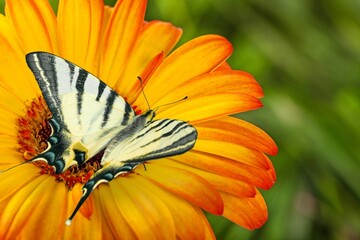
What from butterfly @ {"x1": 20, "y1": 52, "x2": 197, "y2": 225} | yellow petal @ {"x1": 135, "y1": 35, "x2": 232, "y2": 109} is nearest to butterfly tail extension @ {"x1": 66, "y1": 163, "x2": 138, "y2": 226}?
butterfly @ {"x1": 20, "y1": 52, "x2": 197, "y2": 225}

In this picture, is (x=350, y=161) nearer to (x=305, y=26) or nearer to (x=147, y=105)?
(x=305, y=26)

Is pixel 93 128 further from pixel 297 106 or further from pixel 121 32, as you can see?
pixel 297 106

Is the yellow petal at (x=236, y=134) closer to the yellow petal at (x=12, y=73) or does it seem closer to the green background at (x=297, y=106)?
the yellow petal at (x=12, y=73)

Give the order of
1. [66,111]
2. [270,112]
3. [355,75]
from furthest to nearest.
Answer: [355,75], [270,112], [66,111]

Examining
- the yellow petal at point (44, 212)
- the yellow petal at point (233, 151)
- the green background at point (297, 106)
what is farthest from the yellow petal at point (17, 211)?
the green background at point (297, 106)

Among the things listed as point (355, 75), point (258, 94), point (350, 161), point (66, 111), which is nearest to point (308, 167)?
point (350, 161)

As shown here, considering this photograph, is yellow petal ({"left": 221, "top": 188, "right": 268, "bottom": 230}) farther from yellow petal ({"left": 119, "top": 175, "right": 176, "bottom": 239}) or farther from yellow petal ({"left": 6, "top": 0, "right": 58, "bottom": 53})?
yellow petal ({"left": 6, "top": 0, "right": 58, "bottom": 53})
